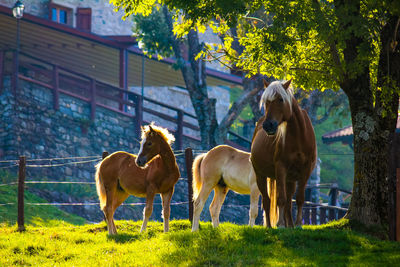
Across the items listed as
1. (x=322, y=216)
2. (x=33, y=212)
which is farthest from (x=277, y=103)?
(x=33, y=212)

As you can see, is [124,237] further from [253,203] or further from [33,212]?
[33,212]

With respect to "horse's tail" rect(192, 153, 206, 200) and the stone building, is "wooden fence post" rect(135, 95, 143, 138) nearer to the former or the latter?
the stone building

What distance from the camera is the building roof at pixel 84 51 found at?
28156 millimetres

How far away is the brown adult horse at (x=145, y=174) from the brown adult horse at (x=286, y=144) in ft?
7.26

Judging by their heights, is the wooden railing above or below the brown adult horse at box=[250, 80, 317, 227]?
above

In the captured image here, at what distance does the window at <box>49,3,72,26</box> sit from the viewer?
35306 millimetres

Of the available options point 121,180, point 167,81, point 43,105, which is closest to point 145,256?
point 121,180

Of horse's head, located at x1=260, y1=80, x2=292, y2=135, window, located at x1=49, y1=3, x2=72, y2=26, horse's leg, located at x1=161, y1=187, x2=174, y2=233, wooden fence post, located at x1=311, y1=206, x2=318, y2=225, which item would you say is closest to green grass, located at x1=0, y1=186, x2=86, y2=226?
horse's leg, located at x1=161, y1=187, x2=174, y2=233

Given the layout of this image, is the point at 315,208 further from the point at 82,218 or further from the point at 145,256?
the point at 145,256

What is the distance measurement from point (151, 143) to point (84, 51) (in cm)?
2127

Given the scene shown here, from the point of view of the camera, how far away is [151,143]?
1127 centimetres

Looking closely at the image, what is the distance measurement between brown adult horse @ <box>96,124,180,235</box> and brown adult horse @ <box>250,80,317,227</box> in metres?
2.21

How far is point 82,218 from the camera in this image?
2005 cm

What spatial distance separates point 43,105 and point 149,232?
1380cm
